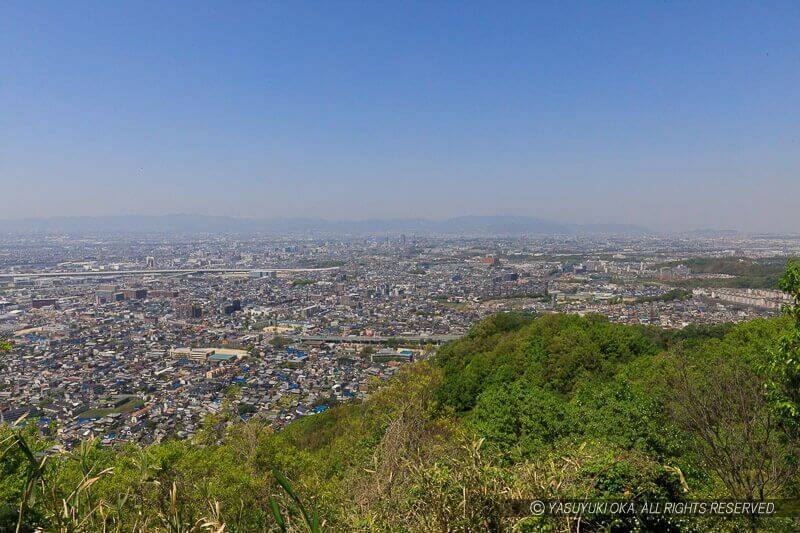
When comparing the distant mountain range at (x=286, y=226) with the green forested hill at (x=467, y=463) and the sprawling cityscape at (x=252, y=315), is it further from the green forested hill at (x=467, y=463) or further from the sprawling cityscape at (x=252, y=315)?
the green forested hill at (x=467, y=463)

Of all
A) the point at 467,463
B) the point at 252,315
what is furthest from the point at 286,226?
the point at 467,463

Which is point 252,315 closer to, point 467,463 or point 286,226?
point 467,463

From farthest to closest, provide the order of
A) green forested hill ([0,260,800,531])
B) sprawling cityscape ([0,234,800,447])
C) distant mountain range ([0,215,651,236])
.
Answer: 1. distant mountain range ([0,215,651,236])
2. sprawling cityscape ([0,234,800,447])
3. green forested hill ([0,260,800,531])

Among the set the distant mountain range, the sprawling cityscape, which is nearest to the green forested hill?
the sprawling cityscape

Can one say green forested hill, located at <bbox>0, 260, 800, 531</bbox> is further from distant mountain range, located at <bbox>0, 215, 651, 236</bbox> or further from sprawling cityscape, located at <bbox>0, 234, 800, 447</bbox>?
distant mountain range, located at <bbox>0, 215, 651, 236</bbox>

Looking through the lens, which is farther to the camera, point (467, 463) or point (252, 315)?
point (252, 315)
